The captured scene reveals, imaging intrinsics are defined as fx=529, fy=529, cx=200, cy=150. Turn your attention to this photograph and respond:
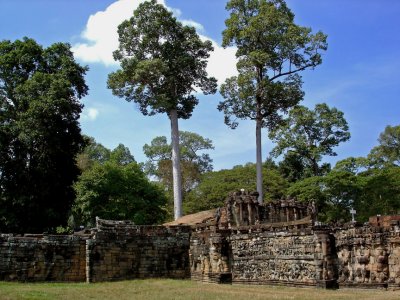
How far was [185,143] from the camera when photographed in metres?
60.3

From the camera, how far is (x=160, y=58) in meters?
36.4

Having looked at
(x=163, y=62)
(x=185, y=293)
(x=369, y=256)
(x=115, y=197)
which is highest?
(x=163, y=62)

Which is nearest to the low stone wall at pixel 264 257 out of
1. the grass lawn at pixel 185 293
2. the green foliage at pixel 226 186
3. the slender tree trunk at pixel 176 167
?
the grass lawn at pixel 185 293

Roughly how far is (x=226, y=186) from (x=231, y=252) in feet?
89.7

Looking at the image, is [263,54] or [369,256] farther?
[263,54]

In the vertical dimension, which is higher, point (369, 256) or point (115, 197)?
point (115, 197)

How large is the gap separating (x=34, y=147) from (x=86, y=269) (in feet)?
42.8

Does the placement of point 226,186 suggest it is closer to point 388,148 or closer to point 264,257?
point 388,148

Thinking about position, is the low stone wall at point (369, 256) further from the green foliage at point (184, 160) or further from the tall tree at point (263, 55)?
the green foliage at point (184, 160)

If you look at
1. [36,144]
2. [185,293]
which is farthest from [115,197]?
[185,293]

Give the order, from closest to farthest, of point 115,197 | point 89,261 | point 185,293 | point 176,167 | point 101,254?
1. point 185,293
2. point 89,261
3. point 101,254
4. point 176,167
5. point 115,197

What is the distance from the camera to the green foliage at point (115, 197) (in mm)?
38969

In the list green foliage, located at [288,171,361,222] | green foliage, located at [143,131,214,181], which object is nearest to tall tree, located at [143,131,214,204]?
green foliage, located at [143,131,214,181]

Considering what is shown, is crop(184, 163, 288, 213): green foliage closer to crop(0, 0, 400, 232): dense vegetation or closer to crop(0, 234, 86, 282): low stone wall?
crop(0, 0, 400, 232): dense vegetation
